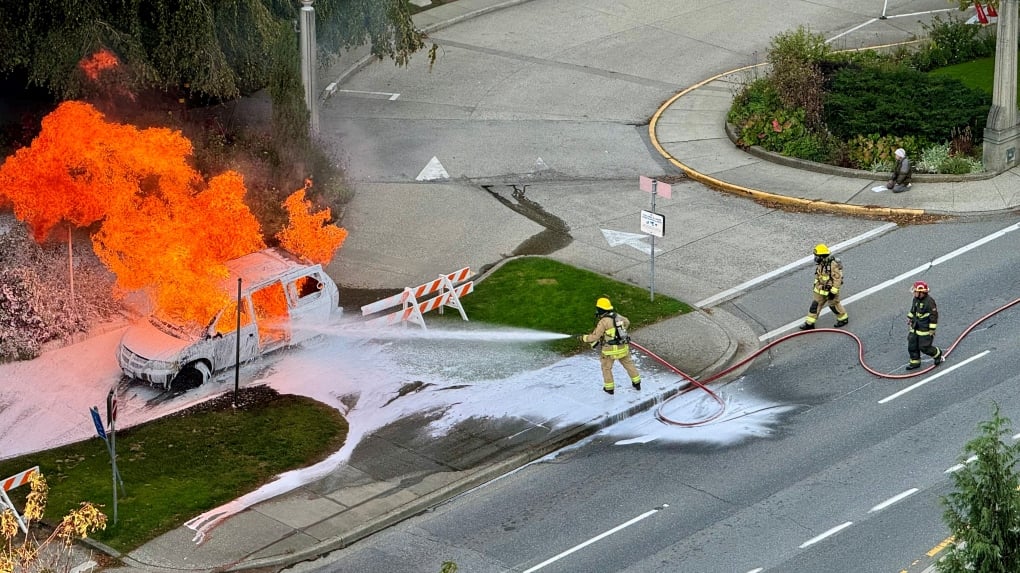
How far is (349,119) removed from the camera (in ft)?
97.1

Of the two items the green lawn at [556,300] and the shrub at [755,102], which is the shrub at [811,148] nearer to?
the shrub at [755,102]

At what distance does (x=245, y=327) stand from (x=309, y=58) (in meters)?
6.83

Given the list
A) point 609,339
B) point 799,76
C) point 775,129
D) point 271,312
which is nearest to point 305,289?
point 271,312

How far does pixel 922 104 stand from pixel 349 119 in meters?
11.1

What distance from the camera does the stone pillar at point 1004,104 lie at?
24.8 meters

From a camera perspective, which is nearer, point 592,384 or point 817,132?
point 592,384

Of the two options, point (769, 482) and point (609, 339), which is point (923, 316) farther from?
point (609, 339)

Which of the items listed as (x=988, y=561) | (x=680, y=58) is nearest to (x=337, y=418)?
(x=988, y=561)

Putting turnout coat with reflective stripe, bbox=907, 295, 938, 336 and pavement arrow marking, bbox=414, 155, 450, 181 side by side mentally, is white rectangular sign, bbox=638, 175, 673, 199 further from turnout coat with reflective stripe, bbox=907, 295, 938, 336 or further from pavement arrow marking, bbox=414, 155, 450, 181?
pavement arrow marking, bbox=414, 155, 450, 181

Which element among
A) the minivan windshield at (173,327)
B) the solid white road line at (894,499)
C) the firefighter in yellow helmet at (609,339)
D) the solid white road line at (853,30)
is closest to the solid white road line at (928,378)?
the solid white road line at (894,499)

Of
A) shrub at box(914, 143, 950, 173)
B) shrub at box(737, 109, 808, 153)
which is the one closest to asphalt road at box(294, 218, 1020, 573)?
shrub at box(914, 143, 950, 173)

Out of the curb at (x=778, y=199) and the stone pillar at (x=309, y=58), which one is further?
the curb at (x=778, y=199)

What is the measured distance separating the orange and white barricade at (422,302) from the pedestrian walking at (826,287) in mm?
4894

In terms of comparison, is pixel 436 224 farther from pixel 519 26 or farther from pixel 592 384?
pixel 519 26
